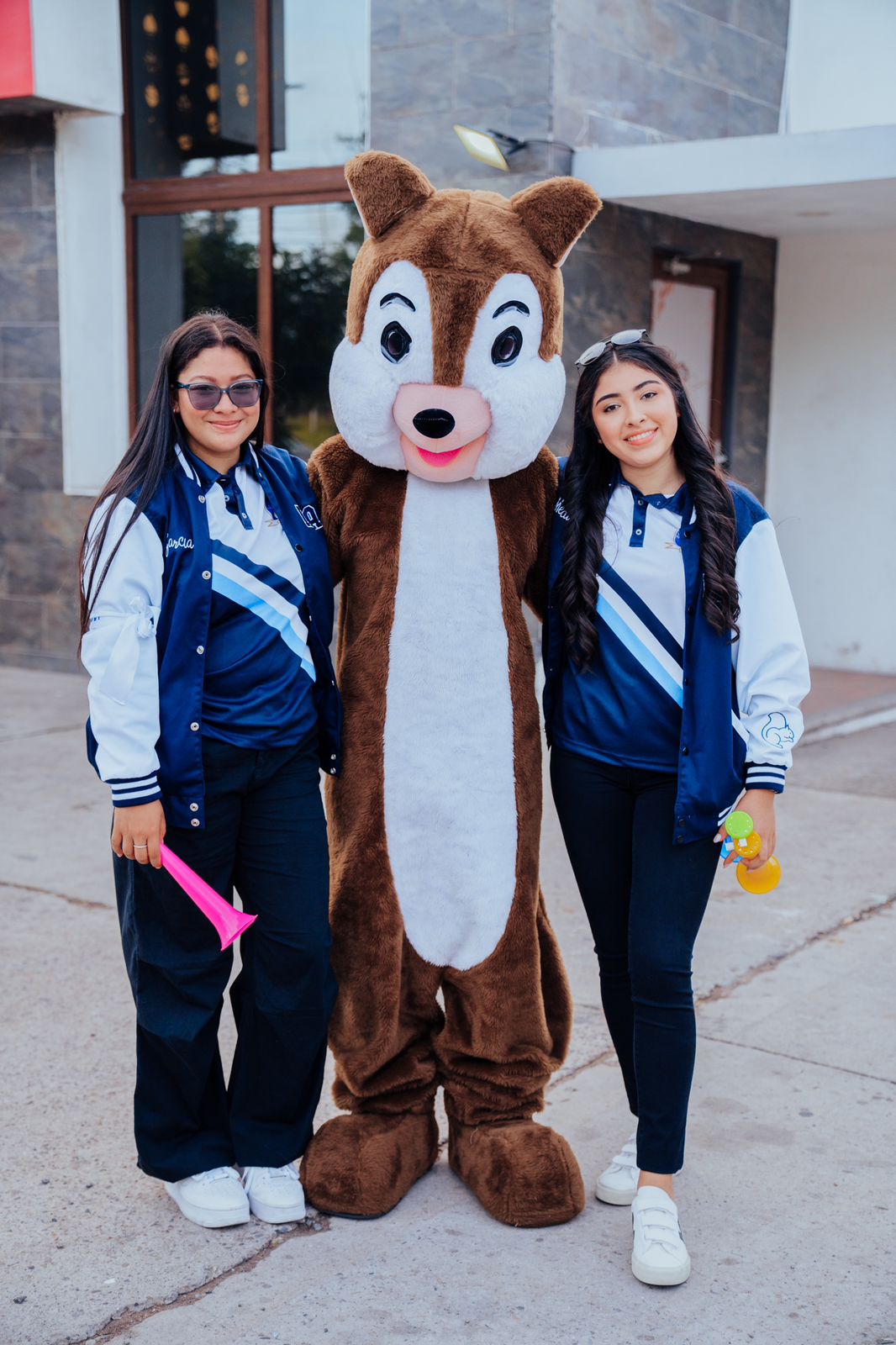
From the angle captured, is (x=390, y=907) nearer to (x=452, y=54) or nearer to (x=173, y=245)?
(x=452, y=54)

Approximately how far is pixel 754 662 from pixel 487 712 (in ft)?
1.77

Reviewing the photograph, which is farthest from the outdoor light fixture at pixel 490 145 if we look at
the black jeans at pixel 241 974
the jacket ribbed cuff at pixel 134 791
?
the jacket ribbed cuff at pixel 134 791

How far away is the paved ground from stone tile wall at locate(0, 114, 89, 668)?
4107 millimetres

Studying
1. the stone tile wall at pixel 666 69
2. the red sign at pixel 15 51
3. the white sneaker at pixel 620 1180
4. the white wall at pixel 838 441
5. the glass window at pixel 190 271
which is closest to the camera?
the white sneaker at pixel 620 1180

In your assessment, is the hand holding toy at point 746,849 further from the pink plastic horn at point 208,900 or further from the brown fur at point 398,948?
the pink plastic horn at point 208,900

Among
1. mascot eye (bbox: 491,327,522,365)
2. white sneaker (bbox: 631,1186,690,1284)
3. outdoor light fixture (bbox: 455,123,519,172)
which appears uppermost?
outdoor light fixture (bbox: 455,123,519,172)

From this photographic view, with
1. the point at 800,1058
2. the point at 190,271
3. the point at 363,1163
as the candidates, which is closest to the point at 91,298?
the point at 190,271

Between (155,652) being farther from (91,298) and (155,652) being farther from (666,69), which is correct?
(91,298)

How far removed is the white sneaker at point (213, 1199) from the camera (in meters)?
2.80

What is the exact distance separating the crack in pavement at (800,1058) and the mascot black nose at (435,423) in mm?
1864

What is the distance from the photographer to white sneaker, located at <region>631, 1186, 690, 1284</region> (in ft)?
8.52

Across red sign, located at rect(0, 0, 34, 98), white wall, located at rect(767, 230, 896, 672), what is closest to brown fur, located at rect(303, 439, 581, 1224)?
red sign, located at rect(0, 0, 34, 98)

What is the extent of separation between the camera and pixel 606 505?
2.75m

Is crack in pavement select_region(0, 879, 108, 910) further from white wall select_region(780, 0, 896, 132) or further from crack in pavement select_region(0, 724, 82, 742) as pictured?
white wall select_region(780, 0, 896, 132)
